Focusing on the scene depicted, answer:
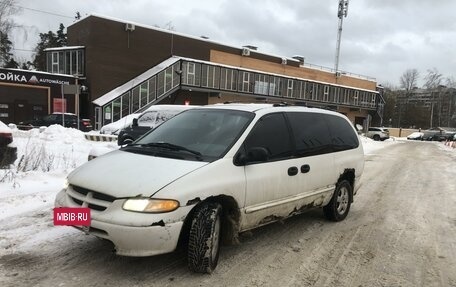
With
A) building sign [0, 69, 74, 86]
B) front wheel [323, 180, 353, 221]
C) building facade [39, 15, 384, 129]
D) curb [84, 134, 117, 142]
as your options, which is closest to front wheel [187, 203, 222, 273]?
front wheel [323, 180, 353, 221]

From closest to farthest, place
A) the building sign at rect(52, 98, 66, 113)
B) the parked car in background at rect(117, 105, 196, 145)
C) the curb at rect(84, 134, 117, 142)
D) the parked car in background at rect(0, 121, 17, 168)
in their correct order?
the parked car in background at rect(0, 121, 17, 168) < the parked car in background at rect(117, 105, 196, 145) < the curb at rect(84, 134, 117, 142) < the building sign at rect(52, 98, 66, 113)

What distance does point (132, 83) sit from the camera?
125 feet

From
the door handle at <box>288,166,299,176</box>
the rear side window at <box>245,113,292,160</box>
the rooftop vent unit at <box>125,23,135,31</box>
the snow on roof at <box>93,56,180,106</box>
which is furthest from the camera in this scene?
the rooftop vent unit at <box>125,23,135,31</box>

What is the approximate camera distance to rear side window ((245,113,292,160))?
5207 mm

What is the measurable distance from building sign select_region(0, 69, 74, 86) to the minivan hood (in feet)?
110

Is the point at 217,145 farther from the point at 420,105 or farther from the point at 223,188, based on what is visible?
the point at 420,105

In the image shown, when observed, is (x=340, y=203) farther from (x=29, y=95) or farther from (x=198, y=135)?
(x=29, y=95)

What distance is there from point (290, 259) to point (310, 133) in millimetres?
1881

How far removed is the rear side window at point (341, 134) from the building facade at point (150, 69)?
27884 millimetres

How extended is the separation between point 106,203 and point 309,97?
52429 mm

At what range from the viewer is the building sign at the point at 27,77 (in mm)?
34000

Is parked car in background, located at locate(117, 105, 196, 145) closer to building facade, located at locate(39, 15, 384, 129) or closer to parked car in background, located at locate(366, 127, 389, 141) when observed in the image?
building facade, located at locate(39, 15, 384, 129)

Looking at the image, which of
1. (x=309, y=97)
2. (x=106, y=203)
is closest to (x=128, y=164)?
(x=106, y=203)

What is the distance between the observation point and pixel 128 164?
15.0 feet
